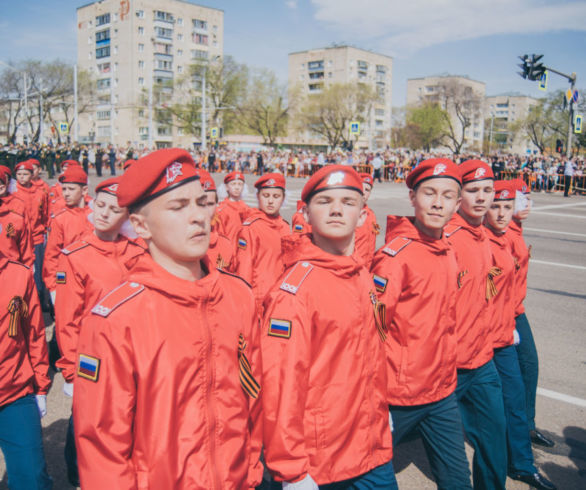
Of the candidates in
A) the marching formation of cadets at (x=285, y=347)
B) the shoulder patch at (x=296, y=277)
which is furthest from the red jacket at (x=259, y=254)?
the shoulder patch at (x=296, y=277)

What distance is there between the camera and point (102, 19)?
320 ft

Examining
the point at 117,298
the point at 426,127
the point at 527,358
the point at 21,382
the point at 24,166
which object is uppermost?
the point at 426,127

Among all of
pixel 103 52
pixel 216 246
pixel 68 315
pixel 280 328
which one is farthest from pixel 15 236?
pixel 103 52

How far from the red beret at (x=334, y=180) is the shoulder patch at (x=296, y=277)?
43 centimetres

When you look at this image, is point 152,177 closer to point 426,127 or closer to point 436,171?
point 436,171

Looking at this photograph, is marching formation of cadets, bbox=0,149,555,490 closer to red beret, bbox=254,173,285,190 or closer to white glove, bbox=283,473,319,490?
white glove, bbox=283,473,319,490

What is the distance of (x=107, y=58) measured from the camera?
97250 millimetres

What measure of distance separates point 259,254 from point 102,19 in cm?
10658

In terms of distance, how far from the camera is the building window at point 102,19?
9650 centimetres

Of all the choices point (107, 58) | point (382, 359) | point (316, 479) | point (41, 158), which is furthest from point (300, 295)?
point (107, 58)

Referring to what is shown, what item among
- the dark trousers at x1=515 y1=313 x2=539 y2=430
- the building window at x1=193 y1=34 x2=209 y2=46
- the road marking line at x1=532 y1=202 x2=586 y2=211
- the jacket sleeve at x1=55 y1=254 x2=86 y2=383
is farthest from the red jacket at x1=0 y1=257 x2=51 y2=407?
the building window at x1=193 y1=34 x2=209 y2=46

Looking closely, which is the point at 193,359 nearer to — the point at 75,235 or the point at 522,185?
the point at 522,185

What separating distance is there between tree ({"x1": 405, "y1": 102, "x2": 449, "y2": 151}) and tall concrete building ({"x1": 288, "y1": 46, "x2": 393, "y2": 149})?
17942mm

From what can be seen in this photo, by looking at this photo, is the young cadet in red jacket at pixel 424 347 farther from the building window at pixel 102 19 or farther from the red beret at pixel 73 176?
the building window at pixel 102 19
